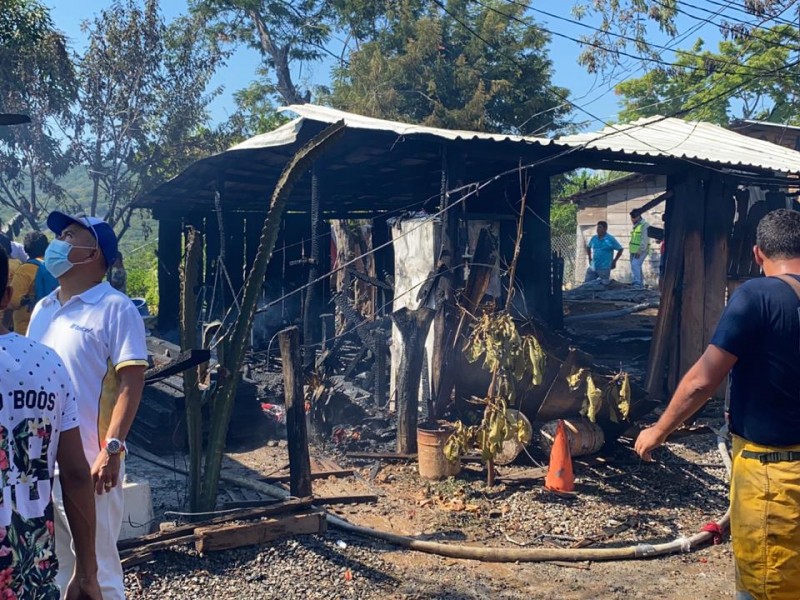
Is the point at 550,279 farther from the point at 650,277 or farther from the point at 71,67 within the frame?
the point at 650,277

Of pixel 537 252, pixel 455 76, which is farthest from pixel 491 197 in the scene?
pixel 455 76

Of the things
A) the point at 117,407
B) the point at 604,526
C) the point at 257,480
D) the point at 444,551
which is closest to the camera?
the point at 117,407

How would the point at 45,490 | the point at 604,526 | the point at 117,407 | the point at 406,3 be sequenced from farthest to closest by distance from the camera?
1. the point at 406,3
2. the point at 604,526
3. the point at 117,407
4. the point at 45,490

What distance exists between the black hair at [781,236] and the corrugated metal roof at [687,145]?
14.2 ft

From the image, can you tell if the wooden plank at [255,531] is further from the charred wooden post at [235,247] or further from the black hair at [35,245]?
the charred wooden post at [235,247]

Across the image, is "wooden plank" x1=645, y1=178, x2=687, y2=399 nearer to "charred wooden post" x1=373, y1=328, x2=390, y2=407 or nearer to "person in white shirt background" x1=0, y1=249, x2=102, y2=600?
"charred wooden post" x1=373, y1=328, x2=390, y2=407

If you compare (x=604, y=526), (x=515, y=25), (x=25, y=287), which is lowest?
(x=604, y=526)

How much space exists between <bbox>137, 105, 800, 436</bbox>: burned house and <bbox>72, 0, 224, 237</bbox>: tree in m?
3.36

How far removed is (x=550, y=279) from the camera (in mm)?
12008

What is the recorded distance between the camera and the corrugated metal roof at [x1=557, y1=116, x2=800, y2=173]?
8820mm

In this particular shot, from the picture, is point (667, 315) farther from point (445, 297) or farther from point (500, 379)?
point (500, 379)

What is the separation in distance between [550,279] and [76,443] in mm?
10372

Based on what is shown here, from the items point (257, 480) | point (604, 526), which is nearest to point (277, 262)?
point (257, 480)

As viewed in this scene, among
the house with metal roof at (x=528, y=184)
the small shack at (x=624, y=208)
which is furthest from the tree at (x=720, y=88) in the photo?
the house with metal roof at (x=528, y=184)
